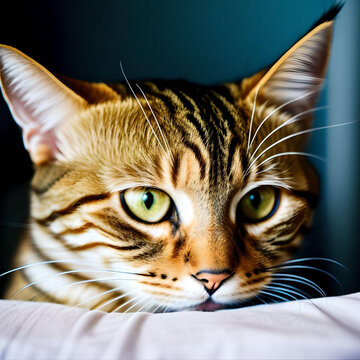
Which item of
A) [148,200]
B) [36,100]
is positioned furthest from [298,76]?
[36,100]

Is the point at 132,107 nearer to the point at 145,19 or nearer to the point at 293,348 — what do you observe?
the point at 145,19

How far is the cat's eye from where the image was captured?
692 mm

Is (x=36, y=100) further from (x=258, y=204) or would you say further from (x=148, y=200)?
(x=258, y=204)

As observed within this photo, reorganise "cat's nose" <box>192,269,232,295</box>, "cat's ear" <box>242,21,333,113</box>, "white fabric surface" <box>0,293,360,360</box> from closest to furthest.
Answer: "white fabric surface" <box>0,293,360,360</box> < "cat's nose" <box>192,269,232,295</box> < "cat's ear" <box>242,21,333,113</box>

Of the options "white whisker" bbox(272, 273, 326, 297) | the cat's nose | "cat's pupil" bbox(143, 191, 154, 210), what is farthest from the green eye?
"white whisker" bbox(272, 273, 326, 297)

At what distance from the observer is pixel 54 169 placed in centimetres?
69

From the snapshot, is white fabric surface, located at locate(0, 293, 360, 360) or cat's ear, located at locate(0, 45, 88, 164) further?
cat's ear, located at locate(0, 45, 88, 164)

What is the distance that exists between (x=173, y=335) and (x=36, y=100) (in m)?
0.43

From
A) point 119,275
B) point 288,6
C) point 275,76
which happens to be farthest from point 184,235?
point 288,6

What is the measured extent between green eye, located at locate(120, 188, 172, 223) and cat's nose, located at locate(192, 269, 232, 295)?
111 millimetres

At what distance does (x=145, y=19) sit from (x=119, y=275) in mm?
454

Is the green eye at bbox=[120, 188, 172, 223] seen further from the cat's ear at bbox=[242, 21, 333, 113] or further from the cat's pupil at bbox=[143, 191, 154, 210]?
the cat's ear at bbox=[242, 21, 333, 113]

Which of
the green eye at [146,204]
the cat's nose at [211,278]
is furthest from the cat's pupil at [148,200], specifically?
the cat's nose at [211,278]

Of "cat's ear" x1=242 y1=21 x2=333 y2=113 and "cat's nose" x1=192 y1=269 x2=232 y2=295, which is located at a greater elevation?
"cat's ear" x1=242 y1=21 x2=333 y2=113
